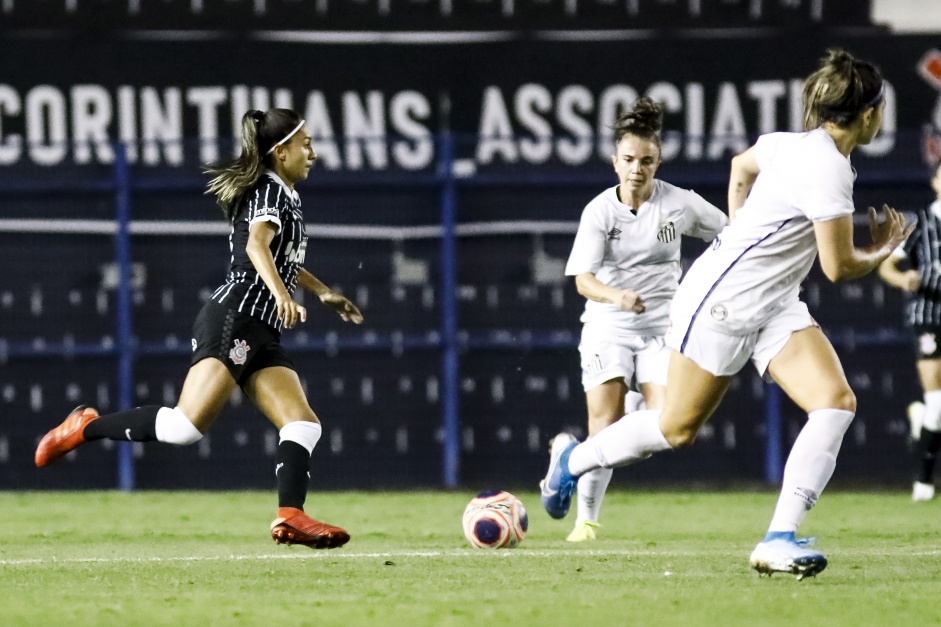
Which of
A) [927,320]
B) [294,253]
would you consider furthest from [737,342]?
[927,320]

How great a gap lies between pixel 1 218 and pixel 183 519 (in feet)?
10.8

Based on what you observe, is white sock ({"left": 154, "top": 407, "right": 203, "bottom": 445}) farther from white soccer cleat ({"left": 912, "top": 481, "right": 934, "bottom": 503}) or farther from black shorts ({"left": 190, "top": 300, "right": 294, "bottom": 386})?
white soccer cleat ({"left": 912, "top": 481, "right": 934, "bottom": 503})

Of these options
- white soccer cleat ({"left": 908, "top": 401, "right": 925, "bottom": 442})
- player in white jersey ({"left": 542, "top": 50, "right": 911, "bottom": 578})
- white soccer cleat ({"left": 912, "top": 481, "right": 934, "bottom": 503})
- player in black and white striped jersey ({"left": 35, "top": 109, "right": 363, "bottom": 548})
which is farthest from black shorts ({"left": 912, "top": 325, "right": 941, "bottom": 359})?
player in white jersey ({"left": 542, "top": 50, "right": 911, "bottom": 578})

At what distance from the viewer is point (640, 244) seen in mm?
8586

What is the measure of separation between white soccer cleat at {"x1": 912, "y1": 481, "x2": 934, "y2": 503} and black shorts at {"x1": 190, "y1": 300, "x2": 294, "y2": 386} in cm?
555

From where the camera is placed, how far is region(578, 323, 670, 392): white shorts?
846 centimetres

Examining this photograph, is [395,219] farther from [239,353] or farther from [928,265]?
[239,353]

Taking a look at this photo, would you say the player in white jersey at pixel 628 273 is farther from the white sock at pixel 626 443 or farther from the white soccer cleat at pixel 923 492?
the white soccer cleat at pixel 923 492

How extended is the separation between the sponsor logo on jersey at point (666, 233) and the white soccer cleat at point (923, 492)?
3.89 metres

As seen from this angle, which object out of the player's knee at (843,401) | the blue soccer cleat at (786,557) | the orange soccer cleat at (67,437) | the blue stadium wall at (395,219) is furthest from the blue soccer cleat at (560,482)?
the blue stadium wall at (395,219)

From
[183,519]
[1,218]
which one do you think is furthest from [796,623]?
[1,218]

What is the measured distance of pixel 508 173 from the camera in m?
13.0

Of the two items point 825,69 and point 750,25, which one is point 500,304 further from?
point 825,69

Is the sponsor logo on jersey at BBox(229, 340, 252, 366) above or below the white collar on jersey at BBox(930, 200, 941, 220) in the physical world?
below
